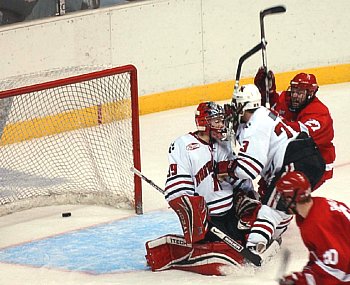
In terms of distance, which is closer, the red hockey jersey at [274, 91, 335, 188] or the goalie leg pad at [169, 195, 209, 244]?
the goalie leg pad at [169, 195, 209, 244]

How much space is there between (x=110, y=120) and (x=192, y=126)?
67.8 inches

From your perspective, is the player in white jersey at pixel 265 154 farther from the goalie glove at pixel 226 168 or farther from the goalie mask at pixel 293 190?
the goalie mask at pixel 293 190

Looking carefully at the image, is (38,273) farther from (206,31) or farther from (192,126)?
(206,31)

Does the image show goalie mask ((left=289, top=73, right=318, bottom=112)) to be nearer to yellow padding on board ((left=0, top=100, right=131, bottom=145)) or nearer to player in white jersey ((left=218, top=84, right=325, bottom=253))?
player in white jersey ((left=218, top=84, right=325, bottom=253))

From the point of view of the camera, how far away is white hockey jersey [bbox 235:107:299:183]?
5.58 m

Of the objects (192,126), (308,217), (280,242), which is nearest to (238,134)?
(280,242)

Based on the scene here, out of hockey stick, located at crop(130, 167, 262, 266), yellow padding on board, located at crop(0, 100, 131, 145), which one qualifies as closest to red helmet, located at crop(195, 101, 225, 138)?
hockey stick, located at crop(130, 167, 262, 266)

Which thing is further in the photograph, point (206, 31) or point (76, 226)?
point (206, 31)

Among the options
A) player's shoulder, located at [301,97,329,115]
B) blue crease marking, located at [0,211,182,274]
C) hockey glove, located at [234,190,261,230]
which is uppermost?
player's shoulder, located at [301,97,329,115]

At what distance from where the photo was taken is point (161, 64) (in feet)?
30.0

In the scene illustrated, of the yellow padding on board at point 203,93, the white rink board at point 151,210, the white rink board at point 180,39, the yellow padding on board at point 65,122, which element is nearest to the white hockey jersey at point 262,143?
the white rink board at point 151,210

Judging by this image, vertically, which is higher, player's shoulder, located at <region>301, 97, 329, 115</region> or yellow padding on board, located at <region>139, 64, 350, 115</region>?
player's shoulder, located at <region>301, 97, 329, 115</region>

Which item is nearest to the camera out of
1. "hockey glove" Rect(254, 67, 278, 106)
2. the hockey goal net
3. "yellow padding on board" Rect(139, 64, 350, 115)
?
"hockey glove" Rect(254, 67, 278, 106)

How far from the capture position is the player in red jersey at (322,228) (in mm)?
4168
